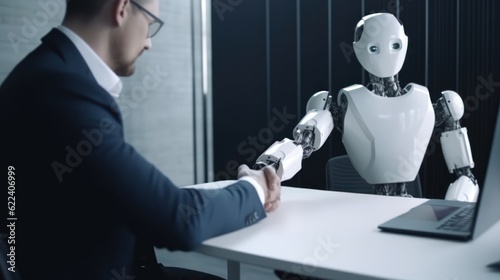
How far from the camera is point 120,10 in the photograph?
1.04 m

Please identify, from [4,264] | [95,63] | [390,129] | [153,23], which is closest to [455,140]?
[390,129]

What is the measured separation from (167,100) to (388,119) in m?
2.61

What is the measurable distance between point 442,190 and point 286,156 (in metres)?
1.65

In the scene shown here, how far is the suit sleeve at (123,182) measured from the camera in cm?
89

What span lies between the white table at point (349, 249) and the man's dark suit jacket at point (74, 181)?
0.13 metres

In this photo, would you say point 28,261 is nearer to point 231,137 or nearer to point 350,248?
point 350,248

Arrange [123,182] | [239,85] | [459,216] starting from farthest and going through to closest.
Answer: [239,85] → [459,216] → [123,182]

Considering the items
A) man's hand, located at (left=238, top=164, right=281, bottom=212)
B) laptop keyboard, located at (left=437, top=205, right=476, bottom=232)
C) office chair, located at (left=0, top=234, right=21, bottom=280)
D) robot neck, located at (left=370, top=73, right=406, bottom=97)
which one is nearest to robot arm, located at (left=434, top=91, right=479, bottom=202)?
robot neck, located at (left=370, top=73, right=406, bottom=97)

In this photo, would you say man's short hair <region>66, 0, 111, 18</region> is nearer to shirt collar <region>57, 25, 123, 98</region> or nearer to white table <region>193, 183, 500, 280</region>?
shirt collar <region>57, 25, 123, 98</region>

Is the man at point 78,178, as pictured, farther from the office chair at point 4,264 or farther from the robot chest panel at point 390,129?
the robot chest panel at point 390,129

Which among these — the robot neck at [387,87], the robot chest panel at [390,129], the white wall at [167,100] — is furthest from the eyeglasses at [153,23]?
the white wall at [167,100]

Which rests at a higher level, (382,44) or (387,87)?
(382,44)

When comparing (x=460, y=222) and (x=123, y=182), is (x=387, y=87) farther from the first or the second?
(x=123, y=182)

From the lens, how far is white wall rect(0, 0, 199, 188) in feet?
13.4
